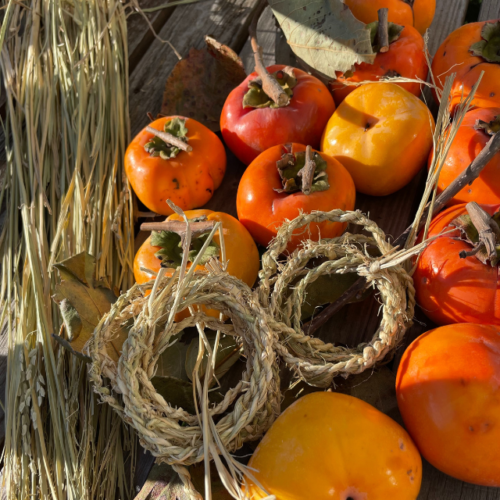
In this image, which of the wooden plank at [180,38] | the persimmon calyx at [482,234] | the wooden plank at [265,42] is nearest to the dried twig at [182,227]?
the persimmon calyx at [482,234]

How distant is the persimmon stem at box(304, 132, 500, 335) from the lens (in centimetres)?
89

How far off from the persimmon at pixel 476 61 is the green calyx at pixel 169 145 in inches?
25.5

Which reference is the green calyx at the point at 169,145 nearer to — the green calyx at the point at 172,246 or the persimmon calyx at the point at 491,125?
the green calyx at the point at 172,246

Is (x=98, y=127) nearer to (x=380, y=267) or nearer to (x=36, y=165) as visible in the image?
(x=36, y=165)

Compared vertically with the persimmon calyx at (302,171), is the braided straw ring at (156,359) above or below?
below

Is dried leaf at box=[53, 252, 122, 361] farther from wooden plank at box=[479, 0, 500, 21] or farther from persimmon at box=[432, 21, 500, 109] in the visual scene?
wooden plank at box=[479, 0, 500, 21]

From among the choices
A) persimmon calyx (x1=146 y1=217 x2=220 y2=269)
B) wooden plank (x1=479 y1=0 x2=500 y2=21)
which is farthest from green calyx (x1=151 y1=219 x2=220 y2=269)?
wooden plank (x1=479 y1=0 x2=500 y2=21)

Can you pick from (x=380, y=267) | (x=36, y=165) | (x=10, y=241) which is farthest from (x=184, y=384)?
(x=36, y=165)

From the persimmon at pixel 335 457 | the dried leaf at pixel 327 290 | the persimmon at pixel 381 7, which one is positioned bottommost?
the persimmon at pixel 335 457

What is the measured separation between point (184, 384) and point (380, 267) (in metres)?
0.44

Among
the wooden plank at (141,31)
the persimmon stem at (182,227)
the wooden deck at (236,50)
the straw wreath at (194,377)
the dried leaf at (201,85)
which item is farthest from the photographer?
the wooden plank at (141,31)

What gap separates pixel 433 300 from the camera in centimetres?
97

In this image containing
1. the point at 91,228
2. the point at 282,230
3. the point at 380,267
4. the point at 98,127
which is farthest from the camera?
the point at 98,127

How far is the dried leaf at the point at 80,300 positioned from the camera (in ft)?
3.07
